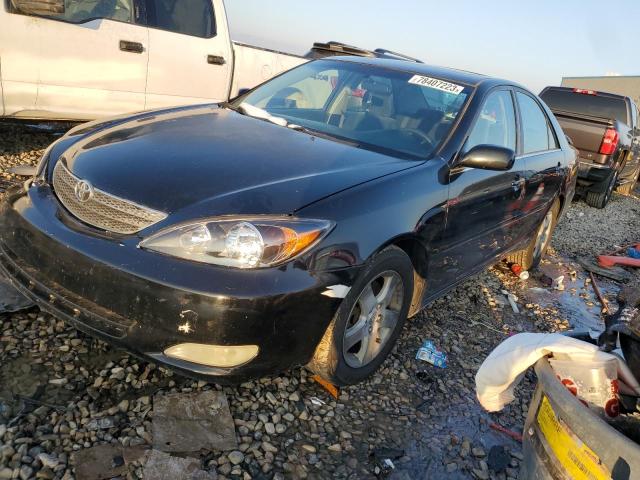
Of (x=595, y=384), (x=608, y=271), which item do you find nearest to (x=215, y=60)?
(x=608, y=271)

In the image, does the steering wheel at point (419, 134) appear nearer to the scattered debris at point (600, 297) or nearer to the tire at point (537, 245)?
the tire at point (537, 245)

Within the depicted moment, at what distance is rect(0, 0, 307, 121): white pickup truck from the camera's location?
4.59m

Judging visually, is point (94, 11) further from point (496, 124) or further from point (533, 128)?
point (533, 128)

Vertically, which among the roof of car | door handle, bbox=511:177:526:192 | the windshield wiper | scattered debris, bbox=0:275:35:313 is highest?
the roof of car

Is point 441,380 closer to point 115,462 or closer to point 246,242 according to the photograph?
point 246,242

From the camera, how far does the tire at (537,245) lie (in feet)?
16.7

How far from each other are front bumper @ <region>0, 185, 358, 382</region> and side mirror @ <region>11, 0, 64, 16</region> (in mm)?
2801

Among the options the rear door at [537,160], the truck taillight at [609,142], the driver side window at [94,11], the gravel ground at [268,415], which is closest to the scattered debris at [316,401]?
the gravel ground at [268,415]

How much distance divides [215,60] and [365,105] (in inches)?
121

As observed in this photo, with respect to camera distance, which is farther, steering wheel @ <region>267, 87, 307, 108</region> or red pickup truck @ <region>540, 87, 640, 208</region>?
red pickup truck @ <region>540, 87, 640, 208</region>

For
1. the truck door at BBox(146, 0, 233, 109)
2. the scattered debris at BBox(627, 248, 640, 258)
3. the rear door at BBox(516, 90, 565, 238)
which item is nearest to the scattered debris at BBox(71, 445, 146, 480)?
the rear door at BBox(516, 90, 565, 238)

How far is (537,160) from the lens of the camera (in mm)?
4230

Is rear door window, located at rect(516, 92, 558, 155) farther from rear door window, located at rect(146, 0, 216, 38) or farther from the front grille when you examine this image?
rear door window, located at rect(146, 0, 216, 38)

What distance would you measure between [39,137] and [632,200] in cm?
1232
